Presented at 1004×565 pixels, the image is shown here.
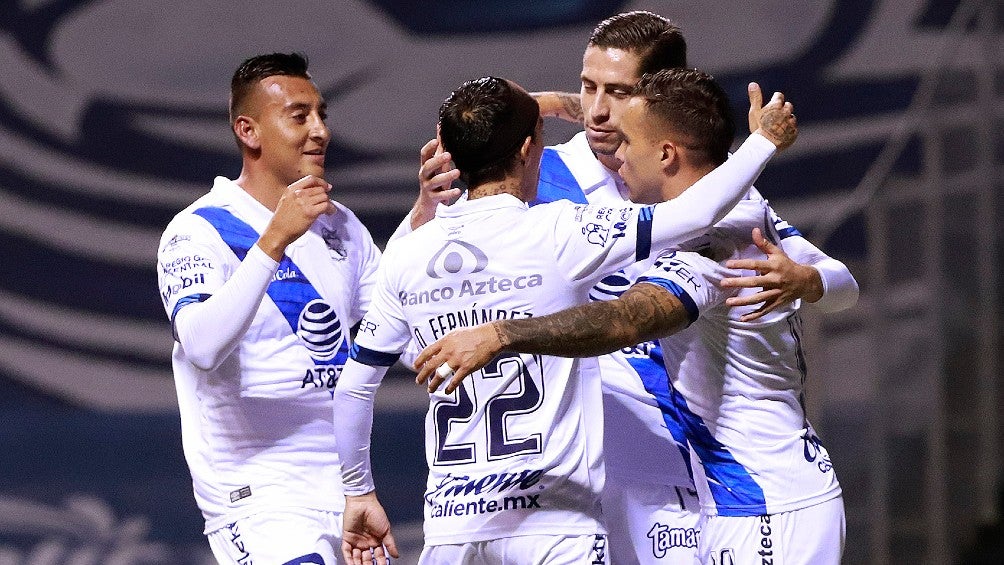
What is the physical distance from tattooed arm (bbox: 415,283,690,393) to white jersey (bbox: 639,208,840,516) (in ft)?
0.69

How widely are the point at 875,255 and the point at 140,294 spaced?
5036mm

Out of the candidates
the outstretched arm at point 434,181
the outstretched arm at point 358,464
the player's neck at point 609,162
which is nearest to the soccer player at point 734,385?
the outstretched arm at point 434,181

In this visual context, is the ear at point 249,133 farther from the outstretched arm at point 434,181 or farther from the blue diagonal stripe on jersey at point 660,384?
the blue diagonal stripe on jersey at point 660,384

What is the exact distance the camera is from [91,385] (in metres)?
8.76

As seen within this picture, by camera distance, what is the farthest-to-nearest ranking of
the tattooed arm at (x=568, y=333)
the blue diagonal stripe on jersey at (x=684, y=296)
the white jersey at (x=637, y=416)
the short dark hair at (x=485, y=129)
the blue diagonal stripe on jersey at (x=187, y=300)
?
the white jersey at (x=637, y=416) → the blue diagonal stripe on jersey at (x=187, y=300) → the short dark hair at (x=485, y=129) → the blue diagonal stripe on jersey at (x=684, y=296) → the tattooed arm at (x=568, y=333)

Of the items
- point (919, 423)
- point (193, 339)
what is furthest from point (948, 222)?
point (193, 339)

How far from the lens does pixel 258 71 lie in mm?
4242

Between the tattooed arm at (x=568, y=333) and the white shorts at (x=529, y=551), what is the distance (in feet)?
1.72

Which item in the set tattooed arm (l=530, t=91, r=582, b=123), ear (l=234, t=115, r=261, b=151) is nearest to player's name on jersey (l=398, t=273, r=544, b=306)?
ear (l=234, t=115, r=261, b=151)

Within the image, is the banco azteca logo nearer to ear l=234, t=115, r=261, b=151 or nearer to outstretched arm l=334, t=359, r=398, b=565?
outstretched arm l=334, t=359, r=398, b=565

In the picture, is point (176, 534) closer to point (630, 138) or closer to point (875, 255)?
point (875, 255)

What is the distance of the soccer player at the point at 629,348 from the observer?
3.88 m

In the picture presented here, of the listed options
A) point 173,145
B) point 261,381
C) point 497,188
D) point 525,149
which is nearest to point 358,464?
point 261,381

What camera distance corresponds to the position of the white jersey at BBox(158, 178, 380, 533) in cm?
390
